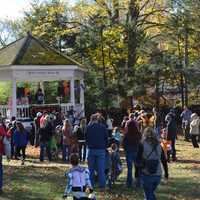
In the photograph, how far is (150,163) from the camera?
11062mm

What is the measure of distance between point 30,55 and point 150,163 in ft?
74.2

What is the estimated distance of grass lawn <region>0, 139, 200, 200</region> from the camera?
1420 cm

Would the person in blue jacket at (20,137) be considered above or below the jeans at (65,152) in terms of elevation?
above

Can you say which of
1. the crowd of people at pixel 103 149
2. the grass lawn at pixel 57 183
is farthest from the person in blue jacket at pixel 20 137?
the grass lawn at pixel 57 183

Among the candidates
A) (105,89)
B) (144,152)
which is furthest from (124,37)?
(144,152)

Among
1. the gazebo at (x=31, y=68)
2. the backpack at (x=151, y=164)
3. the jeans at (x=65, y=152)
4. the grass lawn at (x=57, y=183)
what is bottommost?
the grass lawn at (x=57, y=183)

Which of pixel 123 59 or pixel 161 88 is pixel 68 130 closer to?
pixel 123 59

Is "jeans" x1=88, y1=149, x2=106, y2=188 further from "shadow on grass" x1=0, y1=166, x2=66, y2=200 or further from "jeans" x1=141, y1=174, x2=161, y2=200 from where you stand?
"jeans" x1=141, y1=174, x2=161, y2=200

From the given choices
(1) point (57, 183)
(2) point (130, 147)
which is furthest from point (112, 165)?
(1) point (57, 183)

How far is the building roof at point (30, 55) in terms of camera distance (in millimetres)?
31969

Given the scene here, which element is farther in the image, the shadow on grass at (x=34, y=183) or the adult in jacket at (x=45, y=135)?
the adult in jacket at (x=45, y=135)

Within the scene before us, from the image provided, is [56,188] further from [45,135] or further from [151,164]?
[45,135]

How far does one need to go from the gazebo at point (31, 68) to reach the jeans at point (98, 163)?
54.5ft

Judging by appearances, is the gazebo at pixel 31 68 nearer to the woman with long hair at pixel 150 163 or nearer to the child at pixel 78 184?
the woman with long hair at pixel 150 163
